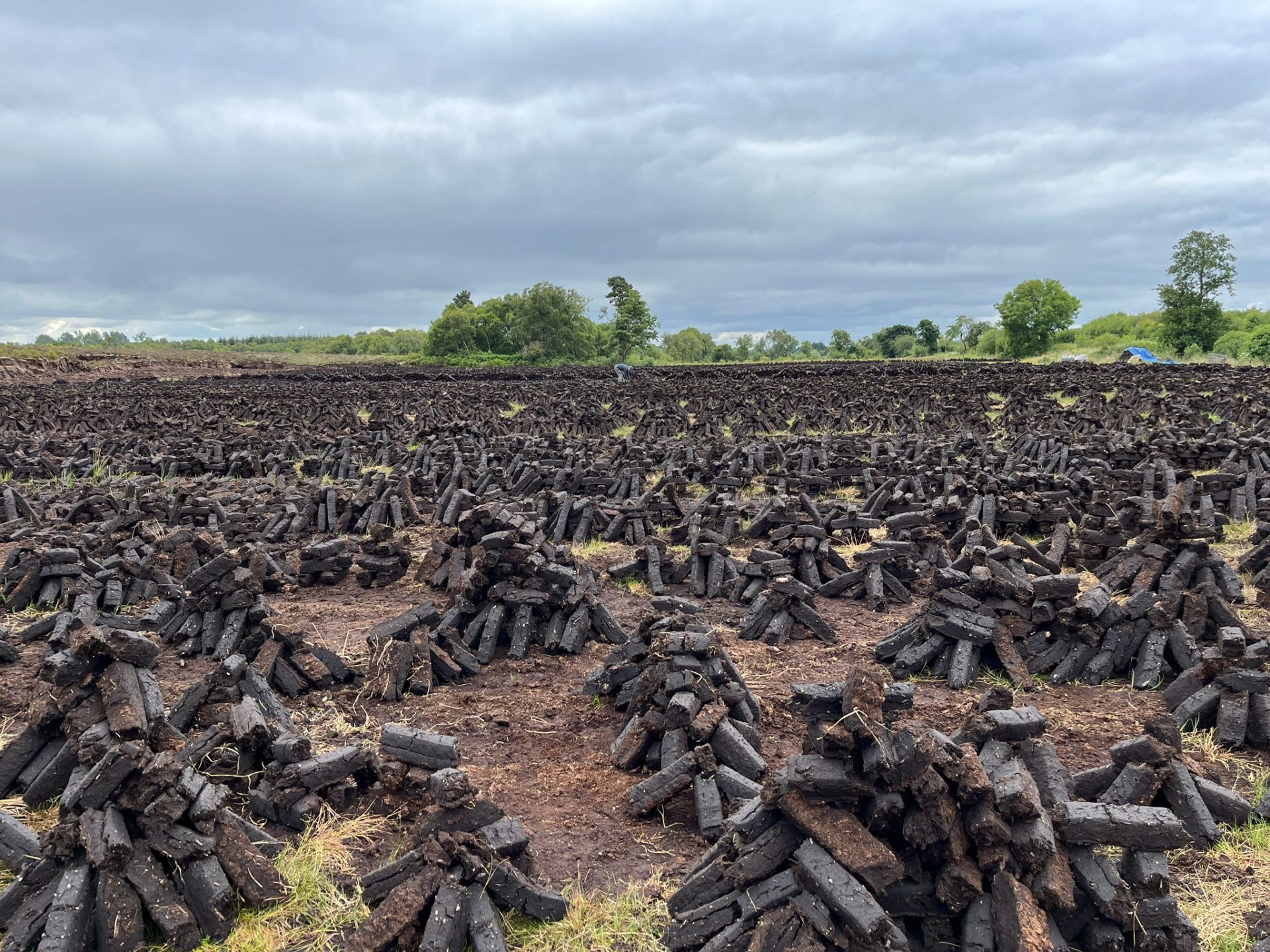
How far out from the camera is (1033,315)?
3957 inches

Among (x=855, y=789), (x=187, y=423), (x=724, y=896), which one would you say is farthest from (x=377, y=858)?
(x=187, y=423)

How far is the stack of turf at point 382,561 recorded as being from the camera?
12.2m

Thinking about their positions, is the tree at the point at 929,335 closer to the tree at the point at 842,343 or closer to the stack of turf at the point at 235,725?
the tree at the point at 842,343

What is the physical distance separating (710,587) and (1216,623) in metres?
6.12

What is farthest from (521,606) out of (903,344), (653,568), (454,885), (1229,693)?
(903,344)

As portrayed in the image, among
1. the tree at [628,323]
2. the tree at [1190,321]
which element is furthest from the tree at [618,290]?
the tree at [1190,321]

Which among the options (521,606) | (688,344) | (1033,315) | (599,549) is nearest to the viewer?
(521,606)

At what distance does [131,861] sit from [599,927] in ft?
9.95

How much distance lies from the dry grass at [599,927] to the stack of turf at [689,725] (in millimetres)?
846

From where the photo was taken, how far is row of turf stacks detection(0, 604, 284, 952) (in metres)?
4.68

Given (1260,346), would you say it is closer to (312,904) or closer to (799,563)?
(799,563)

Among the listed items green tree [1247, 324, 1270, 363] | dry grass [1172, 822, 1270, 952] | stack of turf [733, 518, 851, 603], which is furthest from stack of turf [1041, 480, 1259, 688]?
green tree [1247, 324, 1270, 363]

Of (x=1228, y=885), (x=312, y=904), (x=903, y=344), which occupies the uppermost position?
(x=903, y=344)

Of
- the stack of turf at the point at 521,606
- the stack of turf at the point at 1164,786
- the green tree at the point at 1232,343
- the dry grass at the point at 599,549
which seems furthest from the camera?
the green tree at the point at 1232,343
